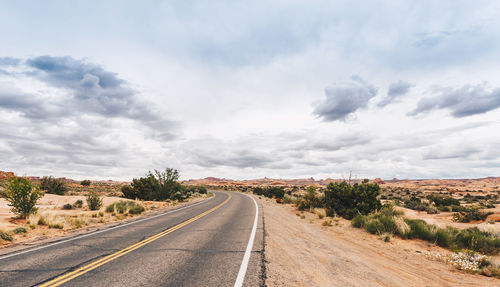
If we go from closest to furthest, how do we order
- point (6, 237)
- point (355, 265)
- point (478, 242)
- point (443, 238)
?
point (355, 265)
point (478, 242)
point (6, 237)
point (443, 238)

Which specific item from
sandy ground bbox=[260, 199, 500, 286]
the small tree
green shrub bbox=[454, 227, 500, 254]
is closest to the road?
sandy ground bbox=[260, 199, 500, 286]

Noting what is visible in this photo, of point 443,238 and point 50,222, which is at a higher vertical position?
point 50,222

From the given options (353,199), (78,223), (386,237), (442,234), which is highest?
(353,199)

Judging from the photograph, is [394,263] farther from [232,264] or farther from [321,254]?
[232,264]

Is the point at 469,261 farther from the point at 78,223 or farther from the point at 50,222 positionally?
the point at 50,222

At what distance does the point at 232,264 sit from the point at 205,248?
6.52 ft

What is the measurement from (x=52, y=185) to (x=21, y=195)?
28.1 meters

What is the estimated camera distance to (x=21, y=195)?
14875 millimetres

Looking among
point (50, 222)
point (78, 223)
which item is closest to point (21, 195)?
point (50, 222)

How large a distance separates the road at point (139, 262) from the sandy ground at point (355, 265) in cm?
64

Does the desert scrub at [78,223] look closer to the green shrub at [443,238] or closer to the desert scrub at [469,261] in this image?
the desert scrub at [469,261]

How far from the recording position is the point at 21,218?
1516 cm

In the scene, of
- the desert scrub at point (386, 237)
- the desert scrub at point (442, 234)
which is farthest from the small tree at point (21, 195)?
the desert scrub at point (442, 234)

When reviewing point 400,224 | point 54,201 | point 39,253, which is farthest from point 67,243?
point 54,201
